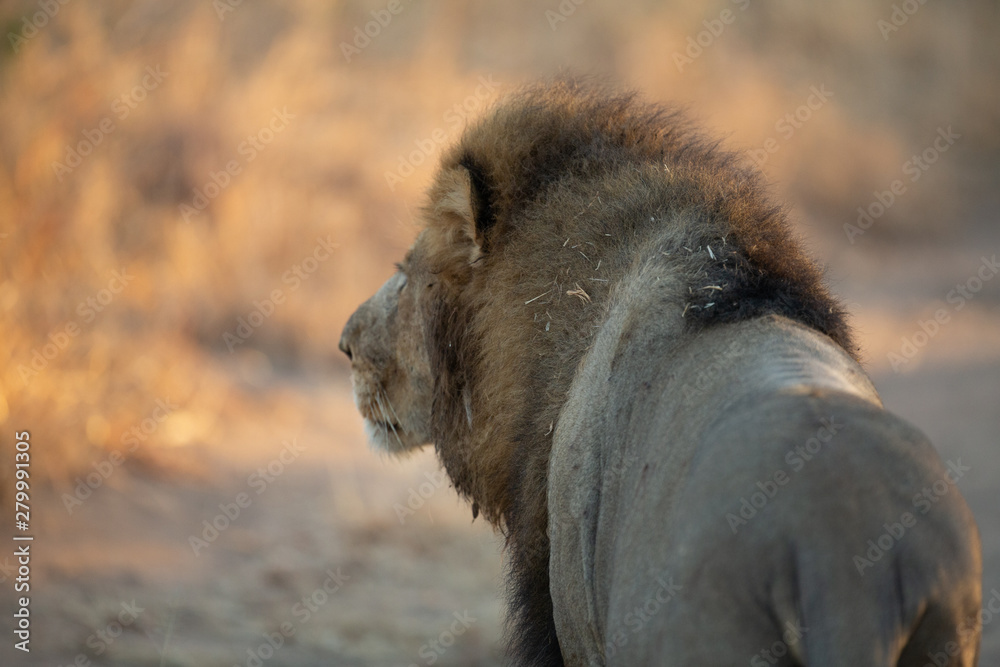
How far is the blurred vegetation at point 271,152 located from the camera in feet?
24.4

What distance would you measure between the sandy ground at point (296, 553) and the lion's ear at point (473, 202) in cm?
186

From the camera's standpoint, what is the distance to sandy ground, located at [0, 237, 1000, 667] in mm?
5469

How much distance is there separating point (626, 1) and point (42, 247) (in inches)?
480

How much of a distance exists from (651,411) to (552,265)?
2.78 feet

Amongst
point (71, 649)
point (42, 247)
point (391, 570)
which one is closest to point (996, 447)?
point (391, 570)

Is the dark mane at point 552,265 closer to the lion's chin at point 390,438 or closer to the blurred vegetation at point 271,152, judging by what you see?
the lion's chin at point 390,438

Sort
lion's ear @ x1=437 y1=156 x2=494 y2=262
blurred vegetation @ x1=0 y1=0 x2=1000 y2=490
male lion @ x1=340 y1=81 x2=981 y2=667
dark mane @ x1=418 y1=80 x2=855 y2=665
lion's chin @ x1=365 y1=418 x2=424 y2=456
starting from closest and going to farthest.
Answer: male lion @ x1=340 y1=81 x2=981 y2=667, dark mane @ x1=418 y1=80 x2=855 y2=665, lion's ear @ x1=437 y1=156 x2=494 y2=262, lion's chin @ x1=365 y1=418 x2=424 y2=456, blurred vegetation @ x1=0 y1=0 x2=1000 y2=490

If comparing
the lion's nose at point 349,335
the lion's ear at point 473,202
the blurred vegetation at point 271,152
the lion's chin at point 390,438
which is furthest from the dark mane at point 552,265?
the blurred vegetation at point 271,152

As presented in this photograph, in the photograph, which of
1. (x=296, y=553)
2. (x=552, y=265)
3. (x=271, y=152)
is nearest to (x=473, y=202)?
(x=552, y=265)

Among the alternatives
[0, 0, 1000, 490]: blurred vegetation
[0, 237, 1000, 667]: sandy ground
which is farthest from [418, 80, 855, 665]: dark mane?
[0, 0, 1000, 490]: blurred vegetation

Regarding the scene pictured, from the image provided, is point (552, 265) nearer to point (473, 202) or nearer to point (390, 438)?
point (473, 202)

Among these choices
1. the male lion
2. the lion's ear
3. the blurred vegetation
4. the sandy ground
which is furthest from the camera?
the blurred vegetation

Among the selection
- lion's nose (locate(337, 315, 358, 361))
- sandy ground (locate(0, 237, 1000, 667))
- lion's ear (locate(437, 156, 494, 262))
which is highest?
lion's ear (locate(437, 156, 494, 262))

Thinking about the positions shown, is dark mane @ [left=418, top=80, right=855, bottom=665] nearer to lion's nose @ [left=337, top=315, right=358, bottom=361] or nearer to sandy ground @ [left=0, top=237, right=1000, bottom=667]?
lion's nose @ [left=337, top=315, right=358, bottom=361]
